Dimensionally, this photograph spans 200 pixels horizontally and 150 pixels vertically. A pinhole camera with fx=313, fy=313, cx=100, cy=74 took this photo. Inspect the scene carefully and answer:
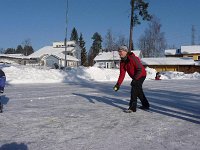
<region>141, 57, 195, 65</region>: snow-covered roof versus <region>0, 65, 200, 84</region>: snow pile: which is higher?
<region>141, 57, 195, 65</region>: snow-covered roof

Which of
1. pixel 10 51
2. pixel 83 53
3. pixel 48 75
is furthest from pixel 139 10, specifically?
pixel 10 51

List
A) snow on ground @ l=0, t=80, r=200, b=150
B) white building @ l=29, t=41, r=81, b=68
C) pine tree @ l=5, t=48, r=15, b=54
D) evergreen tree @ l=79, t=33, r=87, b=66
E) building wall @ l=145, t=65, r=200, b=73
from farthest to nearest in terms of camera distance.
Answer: pine tree @ l=5, t=48, r=15, b=54 < evergreen tree @ l=79, t=33, r=87, b=66 < white building @ l=29, t=41, r=81, b=68 < building wall @ l=145, t=65, r=200, b=73 < snow on ground @ l=0, t=80, r=200, b=150

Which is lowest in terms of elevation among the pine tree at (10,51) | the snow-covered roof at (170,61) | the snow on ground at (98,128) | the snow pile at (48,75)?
the snow on ground at (98,128)

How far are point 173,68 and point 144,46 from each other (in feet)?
69.6

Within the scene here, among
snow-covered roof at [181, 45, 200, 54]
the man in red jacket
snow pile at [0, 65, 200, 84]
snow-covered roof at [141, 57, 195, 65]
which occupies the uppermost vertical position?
snow-covered roof at [181, 45, 200, 54]

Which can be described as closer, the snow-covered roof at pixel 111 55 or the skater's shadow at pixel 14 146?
the skater's shadow at pixel 14 146

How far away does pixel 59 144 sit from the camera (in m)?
4.75

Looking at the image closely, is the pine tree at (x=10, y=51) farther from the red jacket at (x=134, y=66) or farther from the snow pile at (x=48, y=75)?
the red jacket at (x=134, y=66)

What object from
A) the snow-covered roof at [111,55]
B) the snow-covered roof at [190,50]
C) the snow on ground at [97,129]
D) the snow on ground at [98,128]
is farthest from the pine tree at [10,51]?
the snow on ground at [97,129]

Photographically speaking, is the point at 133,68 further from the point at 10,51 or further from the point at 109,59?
the point at 10,51

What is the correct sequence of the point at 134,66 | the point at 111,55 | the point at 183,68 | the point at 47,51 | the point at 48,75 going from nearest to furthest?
the point at 134,66 → the point at 48,75 → the point at 183,68 → the point at 111,55 → the point at 47,51

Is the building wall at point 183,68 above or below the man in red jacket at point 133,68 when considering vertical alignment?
below

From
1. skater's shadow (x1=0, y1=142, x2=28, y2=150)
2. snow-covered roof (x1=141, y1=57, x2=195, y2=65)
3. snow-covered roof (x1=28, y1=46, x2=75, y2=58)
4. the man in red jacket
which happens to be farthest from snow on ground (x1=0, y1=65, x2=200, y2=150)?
snow-covered roof (x1=28, y1=46, x2=75, y2=58)

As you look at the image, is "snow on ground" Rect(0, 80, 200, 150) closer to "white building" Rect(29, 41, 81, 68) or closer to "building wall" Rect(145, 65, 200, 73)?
"building wall" Rect(145, 65, 200, 73)
